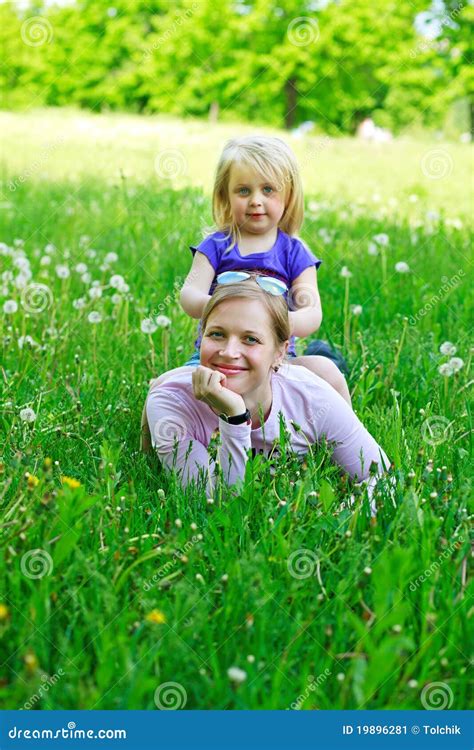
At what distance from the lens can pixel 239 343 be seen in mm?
2939

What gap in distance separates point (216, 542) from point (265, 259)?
162 cm

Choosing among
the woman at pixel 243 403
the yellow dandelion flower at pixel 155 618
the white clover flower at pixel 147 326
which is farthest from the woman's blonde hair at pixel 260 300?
the yellow dandelion flower at pixel 155 618

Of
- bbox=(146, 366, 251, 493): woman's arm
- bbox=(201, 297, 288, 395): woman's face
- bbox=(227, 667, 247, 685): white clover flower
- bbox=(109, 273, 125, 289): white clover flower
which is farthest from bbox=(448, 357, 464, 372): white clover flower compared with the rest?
bbox=(227, 667, 247, 685): white clover flower

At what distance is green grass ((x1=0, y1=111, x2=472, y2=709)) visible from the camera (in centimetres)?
187

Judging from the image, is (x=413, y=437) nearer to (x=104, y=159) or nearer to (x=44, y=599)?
(x=44, y=599)

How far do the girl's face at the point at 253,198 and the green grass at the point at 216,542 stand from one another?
79 cm

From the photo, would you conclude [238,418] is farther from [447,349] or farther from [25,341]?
[25,341]

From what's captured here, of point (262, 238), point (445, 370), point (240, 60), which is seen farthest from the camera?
point (240, 60)

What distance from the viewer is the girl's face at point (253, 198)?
3.52m

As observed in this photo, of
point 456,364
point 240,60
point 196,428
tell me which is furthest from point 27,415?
point 240,60

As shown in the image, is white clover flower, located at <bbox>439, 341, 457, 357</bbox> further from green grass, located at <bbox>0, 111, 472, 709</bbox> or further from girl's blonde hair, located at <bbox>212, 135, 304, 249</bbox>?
girl's blonde hair, located at <bbox>212, 135, 304, 249</bbox>

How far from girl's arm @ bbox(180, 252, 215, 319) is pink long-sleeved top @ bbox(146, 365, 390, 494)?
1.37ft

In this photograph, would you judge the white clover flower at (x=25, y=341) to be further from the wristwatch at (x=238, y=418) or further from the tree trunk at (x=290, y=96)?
the tree trunk at (x=290, y=96)

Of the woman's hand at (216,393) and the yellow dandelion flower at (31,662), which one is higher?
the woman's hand at (216,393)
